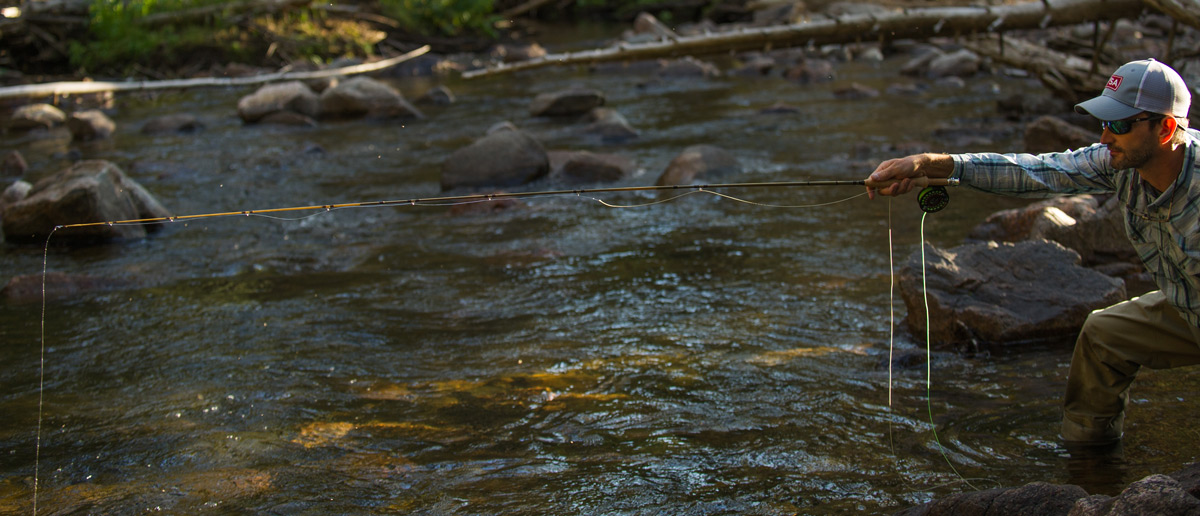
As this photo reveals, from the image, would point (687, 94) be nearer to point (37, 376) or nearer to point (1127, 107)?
point (37, 376)

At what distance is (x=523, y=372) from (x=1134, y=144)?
3.05 metres

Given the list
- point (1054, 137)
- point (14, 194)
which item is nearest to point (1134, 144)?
point (1054, 137)

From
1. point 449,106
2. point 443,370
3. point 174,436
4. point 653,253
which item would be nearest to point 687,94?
point 449,106

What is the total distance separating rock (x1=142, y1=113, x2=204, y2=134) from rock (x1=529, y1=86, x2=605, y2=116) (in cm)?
475

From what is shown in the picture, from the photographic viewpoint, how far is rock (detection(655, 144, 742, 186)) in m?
9.41

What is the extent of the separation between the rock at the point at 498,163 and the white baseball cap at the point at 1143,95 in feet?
23.7

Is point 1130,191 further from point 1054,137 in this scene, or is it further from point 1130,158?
point 1054,137

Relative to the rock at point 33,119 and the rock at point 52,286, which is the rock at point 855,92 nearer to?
the rock at point 52,286

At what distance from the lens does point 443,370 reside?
16.9ft

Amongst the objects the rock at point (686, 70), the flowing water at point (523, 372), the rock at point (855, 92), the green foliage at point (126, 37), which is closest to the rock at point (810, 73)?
the rock at point (855, 92)

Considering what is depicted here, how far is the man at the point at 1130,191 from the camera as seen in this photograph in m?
2.93

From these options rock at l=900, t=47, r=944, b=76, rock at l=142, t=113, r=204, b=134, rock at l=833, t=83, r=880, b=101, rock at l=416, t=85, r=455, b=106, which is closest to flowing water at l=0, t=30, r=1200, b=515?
rock at l=142, t=113, r=204, b=134

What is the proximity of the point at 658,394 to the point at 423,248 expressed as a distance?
140 inches

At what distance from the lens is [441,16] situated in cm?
2331
